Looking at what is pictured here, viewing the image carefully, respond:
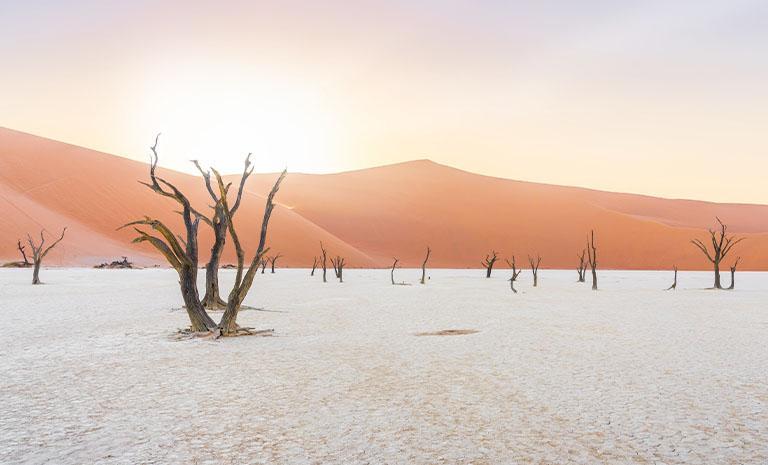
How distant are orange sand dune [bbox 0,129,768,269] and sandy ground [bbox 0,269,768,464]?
45795 mm

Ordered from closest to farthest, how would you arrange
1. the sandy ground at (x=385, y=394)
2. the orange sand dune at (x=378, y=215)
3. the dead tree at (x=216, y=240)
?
the sandy ground at (x=385, y=394) → the dead tree at (x=216, y=240) → the orange sand dune at (x=378, y=215)

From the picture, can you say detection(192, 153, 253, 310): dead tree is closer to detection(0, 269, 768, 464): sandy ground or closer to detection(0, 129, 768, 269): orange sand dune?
detection(0, 269, 768, 464): sandy ground

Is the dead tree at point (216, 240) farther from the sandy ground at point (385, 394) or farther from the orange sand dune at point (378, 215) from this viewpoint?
the orange sand dune at point (378, 215)

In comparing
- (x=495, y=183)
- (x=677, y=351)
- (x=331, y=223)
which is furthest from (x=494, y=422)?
(x=495, y=183)

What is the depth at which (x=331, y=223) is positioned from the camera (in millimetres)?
91688

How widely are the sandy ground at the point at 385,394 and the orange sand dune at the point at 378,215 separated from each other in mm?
45795

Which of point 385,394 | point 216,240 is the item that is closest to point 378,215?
point 216,240

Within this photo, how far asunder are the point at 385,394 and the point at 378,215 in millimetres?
90307

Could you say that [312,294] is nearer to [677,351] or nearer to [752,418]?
[677,351]

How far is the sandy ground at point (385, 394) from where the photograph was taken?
4.76 metres

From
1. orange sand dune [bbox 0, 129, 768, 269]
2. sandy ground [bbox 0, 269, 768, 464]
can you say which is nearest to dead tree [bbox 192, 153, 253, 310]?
sandy ground [bbox 0, 269, 768, 464]

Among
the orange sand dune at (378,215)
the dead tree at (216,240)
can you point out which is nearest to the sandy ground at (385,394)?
the dead tree at (216,240)

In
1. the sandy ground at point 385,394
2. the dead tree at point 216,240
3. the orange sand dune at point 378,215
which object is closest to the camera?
the sandy ground at point 385,394

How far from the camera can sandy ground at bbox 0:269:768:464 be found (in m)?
4.76
